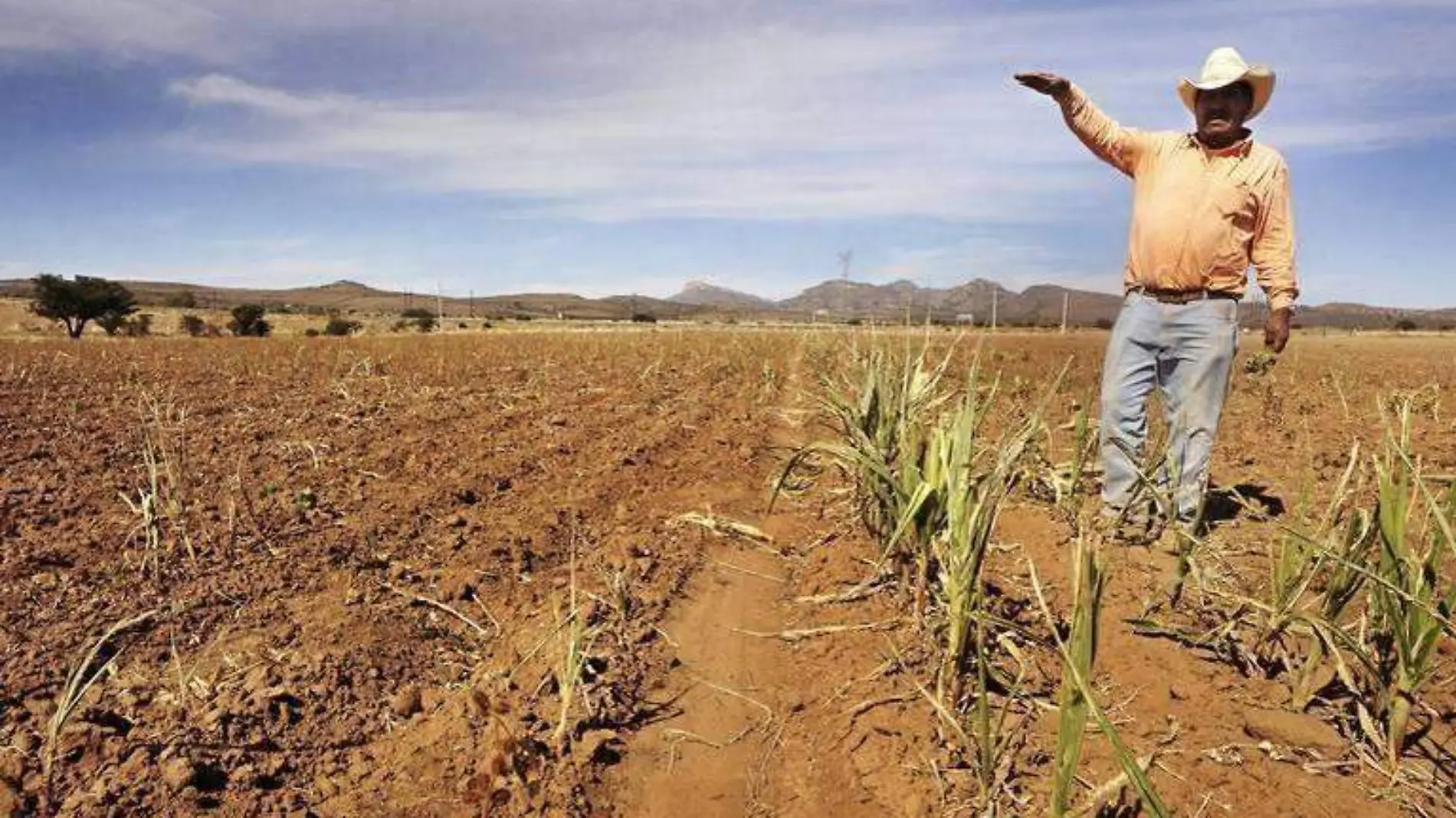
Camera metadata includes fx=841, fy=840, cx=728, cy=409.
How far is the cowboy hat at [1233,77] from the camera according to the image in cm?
328

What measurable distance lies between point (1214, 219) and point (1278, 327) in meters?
0.55

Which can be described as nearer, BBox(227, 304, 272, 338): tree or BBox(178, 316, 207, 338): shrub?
BBox(178, 316, 207, 338): shrub

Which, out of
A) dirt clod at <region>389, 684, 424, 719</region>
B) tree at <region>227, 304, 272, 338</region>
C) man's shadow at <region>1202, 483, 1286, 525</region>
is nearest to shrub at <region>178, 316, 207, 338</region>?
tree at <region>227, 304, 272, 338</region>

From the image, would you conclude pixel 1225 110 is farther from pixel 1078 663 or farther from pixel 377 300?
pixel 377 300

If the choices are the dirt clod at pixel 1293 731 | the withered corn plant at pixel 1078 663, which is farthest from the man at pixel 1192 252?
the withered corn plant at pixel 1078 663

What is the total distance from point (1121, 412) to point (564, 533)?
8.36ft

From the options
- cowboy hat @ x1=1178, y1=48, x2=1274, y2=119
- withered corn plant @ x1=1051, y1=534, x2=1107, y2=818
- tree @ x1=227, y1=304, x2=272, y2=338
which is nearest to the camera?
withered corn plant @ x1=1051, y1=534, x2=1107, y2=818

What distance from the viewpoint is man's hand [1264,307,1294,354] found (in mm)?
3494

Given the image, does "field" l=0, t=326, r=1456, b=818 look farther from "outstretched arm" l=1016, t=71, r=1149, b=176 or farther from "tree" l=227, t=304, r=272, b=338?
"tree" l=227, t=304, r=272, b=338

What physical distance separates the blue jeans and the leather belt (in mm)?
19

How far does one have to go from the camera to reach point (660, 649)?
2.66 m

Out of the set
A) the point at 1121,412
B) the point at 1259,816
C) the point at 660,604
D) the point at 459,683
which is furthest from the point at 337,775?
the point at 1121,412

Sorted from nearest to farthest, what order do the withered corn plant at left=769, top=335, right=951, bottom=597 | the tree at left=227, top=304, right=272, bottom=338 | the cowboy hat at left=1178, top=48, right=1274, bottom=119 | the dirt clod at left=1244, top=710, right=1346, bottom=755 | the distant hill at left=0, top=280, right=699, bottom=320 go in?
1. the dirt clod at left=1244, top=710, right=1346, bottom=755
2. the withered corn plant at left=769, top=335, right=951, bottom=597
3. the cowboy hat at left=1178, top=48, right=1274, bottom=119
4. the tree at left=227, top=304, right=272, bottom=338
5. the distant hill at left=0, top=280, right=699, bottom=320

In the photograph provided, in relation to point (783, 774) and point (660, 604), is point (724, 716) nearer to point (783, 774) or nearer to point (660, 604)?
point (783, 774)
